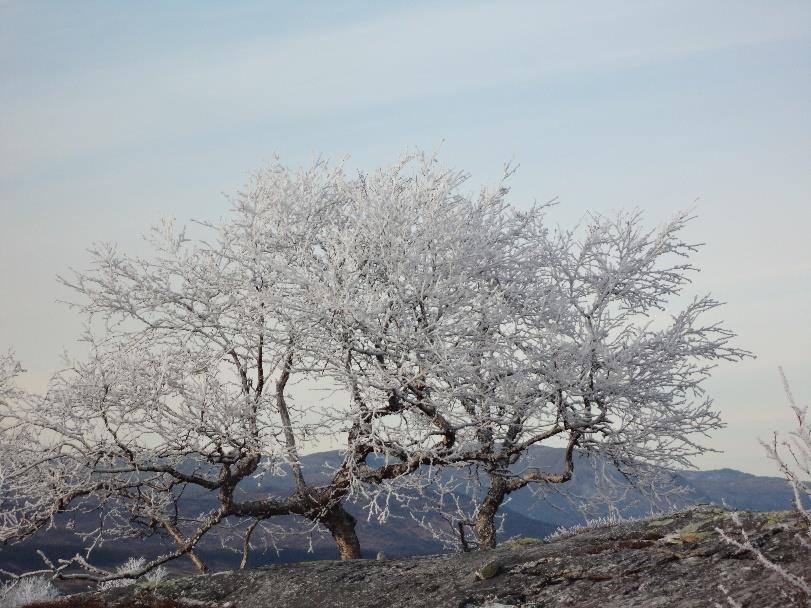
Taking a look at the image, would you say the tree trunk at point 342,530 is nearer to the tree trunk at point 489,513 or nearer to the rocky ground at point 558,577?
the tree trunk at point 489,513

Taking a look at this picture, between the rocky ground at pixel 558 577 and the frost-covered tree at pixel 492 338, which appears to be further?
the frost-covered tree at pixel 492 338

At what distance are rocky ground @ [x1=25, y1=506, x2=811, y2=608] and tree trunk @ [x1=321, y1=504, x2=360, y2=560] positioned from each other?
5573 mm

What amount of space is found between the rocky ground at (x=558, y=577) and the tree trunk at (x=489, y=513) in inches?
255

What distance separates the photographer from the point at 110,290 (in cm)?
1961

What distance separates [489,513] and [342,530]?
347 cm

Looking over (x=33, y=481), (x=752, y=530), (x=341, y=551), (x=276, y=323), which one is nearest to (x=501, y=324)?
(x=276, y=323)

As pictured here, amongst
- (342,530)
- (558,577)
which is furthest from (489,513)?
(558,577)

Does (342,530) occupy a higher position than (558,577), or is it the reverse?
(342,530)

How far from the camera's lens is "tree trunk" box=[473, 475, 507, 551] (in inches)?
747

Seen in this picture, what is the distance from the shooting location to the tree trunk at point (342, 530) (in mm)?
18922

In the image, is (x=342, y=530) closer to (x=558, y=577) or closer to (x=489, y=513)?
(x=489, y=513)

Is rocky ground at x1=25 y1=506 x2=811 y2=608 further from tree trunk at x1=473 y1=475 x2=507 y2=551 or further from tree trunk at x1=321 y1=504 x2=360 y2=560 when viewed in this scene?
Answer: tree trunk at x1=473 y1=475 x2=507 y2=551

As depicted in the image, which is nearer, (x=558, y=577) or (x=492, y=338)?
(x=558, y=577)

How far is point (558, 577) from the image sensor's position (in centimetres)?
960
